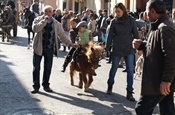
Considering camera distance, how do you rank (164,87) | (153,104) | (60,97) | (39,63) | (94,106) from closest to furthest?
1. (164,87)
2. (153,104)
3. (94,106)
4. (60,97)
5. (39,63)

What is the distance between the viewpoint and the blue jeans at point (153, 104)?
4.43 m

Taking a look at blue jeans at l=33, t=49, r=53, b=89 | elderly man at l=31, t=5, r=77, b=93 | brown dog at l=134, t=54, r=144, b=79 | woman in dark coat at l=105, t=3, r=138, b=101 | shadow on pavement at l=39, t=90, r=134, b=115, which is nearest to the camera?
shadow on pavement at l=39, t=90, r=134, b=115

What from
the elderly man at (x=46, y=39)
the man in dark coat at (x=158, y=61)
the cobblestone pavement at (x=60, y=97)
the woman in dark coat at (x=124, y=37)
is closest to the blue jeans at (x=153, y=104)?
the man in dark coat at (x=158, y=61)

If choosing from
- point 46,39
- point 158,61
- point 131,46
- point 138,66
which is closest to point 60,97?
point 46,39

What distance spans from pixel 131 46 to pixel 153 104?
296 cm

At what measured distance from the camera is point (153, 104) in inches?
176

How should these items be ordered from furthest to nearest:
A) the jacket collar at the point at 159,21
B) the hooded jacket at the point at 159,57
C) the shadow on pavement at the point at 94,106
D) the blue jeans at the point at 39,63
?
the blue jeans at the point at 39,63 → the shadow on pavement at the point at 94,106 → the jacket collar at the point at 159,21 → the hooded jacket at the point at 159,57

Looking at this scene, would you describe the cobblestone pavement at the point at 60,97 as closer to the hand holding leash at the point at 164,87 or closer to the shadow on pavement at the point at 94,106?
the shadow on pavement at the point at 94,106

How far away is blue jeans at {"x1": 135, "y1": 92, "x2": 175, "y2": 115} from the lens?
14.5 ft

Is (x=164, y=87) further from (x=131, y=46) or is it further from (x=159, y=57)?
(x=131, y=46)

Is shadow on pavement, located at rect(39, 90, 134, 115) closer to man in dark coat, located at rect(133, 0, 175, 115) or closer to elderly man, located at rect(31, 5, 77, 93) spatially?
elderly man, located at rect(31, 5, 77, 93)

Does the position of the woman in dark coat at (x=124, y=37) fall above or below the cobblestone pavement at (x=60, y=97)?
above

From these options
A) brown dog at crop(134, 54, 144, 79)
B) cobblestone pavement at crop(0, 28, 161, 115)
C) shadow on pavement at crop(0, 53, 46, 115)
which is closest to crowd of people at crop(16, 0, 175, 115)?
cobblestone pavement at crop(0, 28, 161, 115)

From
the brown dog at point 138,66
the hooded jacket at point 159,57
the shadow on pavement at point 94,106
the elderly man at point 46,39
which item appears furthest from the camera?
the brown dog at point 138,66
